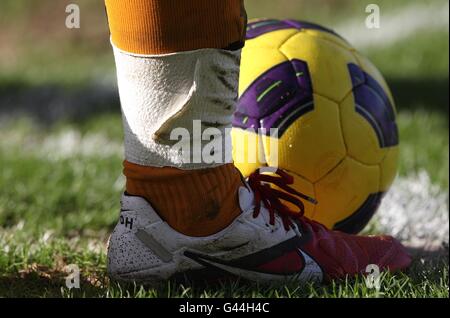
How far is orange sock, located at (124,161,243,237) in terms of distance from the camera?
8.22ft

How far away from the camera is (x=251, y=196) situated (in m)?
2.66

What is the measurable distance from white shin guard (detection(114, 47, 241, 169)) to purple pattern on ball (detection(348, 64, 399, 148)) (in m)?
0.80

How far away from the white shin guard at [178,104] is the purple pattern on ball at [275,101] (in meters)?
0.50

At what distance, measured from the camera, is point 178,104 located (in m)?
2.43

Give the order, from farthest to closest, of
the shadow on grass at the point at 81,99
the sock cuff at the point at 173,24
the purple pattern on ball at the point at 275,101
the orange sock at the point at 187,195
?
1. the shadow on grass at the point at 81,99
2. the purple pattern on ball at the point at 275,101
3. the orange sock at the point at 187,195
4. the sock cuff at the point at 173,24

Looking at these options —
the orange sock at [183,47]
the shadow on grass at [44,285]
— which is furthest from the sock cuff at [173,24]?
the shadow on grass at [44,285]

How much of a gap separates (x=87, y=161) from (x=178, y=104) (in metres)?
2.47

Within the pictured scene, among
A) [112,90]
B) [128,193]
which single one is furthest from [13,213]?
[112,90]

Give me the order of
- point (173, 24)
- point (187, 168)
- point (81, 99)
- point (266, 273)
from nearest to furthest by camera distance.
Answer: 1. point (173, 24)
2. point (187, 168)
3. point (266, 273)
4. point (81, 99)

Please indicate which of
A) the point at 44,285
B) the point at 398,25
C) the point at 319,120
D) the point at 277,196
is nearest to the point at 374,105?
the point at 319,120

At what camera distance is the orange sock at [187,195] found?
2.51 m

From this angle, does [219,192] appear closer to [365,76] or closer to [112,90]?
[365,76]

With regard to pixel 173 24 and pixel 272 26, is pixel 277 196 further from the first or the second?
pixel 272 26

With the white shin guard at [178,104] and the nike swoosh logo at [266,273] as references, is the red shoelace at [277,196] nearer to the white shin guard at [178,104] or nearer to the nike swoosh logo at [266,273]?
the nike swoosh logo at [266,273]
